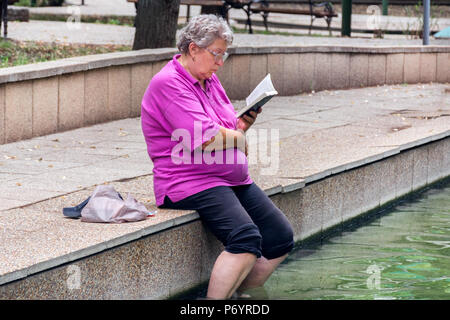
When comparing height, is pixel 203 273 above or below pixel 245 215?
below

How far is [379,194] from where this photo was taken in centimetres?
739

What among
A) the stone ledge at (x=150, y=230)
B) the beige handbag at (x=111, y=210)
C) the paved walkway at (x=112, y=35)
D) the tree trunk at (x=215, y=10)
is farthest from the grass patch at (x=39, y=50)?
the beige handbag at (x=111, y=210)

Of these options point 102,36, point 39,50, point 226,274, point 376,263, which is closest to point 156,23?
point 39,50

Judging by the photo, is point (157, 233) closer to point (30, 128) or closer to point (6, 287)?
point (6, 287)

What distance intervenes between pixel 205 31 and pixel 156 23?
19.8 ft

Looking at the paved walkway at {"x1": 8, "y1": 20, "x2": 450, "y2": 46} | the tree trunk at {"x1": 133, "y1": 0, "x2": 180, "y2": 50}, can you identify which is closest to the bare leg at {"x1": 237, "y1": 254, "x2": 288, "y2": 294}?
the tree trunk at {"x1": 133, "y1": 0, "x2": 180, "y2": 50}

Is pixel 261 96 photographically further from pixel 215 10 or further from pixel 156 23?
pixel 215 10

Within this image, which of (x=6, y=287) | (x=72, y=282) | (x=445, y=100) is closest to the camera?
(x=6, y=287)

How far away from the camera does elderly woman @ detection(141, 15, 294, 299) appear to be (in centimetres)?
467

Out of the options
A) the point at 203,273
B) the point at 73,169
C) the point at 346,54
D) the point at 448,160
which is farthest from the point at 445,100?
the point at 203,273

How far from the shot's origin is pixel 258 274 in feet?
16.8

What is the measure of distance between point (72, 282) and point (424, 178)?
15.8 feet

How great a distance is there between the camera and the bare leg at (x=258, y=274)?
511 centimetres

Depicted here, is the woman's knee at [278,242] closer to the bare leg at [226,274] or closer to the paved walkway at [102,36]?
the bare leg at [226,274]
